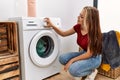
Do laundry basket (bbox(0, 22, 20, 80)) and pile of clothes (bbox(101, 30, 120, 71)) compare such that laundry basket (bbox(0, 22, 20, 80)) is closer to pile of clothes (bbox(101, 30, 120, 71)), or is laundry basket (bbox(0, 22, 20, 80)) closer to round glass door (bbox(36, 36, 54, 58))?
round glass door (bbox(36, 36, 54, 58))

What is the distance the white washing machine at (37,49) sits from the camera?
1648 millimetres

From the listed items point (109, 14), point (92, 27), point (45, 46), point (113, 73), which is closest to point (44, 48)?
point (45, 46)

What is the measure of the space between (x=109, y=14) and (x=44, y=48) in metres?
1.18

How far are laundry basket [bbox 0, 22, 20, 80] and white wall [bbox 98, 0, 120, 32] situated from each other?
55.0 inches

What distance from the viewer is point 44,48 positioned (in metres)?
1.94

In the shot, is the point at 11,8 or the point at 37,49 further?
the point at 11,8

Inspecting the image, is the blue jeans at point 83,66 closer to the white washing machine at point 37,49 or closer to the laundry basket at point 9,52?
the white washing machine at point 37,49

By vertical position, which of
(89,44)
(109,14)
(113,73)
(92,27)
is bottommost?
(113,73)

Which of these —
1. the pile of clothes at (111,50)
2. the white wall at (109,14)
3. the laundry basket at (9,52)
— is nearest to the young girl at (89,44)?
the pile of clothes at (111,50)

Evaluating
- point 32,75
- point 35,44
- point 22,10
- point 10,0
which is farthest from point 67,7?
point 32,75

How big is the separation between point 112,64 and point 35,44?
0.99 meters

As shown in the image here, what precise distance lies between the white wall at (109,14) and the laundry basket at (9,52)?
55.0 inches

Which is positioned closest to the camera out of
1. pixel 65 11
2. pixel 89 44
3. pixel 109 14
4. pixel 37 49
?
pixel 89 44

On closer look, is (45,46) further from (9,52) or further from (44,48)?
(9,52)
